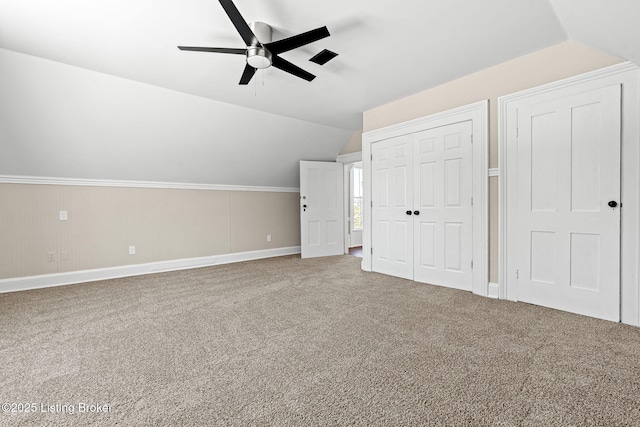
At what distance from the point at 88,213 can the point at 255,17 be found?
3.59 m

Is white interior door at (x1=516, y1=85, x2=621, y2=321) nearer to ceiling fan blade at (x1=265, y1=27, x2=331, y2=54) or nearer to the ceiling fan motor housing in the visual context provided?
ceiling fan blade at (x1=265, y1=27, x2=331, y2=54)

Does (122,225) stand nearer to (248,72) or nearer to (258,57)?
(248,72)

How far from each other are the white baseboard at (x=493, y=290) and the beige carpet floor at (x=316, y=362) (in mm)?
144

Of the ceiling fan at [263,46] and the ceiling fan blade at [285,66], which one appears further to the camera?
the ceiling fan blade at [285,66]

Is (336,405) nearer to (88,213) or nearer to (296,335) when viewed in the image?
(296,335)

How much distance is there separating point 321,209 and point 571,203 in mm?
3839

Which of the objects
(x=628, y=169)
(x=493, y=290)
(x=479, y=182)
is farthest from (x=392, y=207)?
(x=628, y=169)

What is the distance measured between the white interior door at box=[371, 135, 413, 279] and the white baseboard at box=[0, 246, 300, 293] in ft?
8.12

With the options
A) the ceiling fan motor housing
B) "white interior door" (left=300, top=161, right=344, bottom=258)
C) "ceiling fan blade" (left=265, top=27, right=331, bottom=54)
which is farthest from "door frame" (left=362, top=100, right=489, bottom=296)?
"white interior door" (left=300, top=161, right=344, bottom=258)

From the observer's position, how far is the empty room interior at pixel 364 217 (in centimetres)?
159

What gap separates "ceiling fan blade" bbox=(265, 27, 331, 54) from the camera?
6.51 feet

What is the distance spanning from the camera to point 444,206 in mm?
3469

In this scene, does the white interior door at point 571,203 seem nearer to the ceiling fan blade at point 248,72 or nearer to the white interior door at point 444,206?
the white interior door at point 444,206

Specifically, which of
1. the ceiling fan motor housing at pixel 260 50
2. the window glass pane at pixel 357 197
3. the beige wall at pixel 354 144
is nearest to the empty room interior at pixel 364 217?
the ceiling fan motor housing at pixel 260 50
